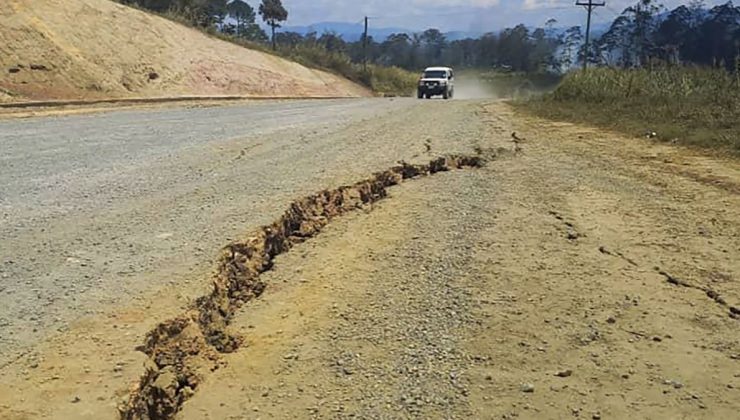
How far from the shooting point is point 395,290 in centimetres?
461

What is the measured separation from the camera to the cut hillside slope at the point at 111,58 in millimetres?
22859

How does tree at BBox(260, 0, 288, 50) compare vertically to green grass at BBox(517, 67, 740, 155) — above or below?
above

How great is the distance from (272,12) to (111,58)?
106 feet

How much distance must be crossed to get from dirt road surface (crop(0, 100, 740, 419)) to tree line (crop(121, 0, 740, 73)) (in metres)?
11.9

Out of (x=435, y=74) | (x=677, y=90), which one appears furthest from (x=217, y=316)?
(x=435, y=74)

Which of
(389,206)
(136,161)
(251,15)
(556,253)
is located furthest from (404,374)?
(251,15)

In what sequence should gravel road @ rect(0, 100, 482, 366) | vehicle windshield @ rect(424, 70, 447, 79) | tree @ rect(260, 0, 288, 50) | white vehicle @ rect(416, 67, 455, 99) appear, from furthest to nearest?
tree @ rect(260, 0, 288, 50) < vehicle windshield @ rect(424, 70, 447, 79) < white vehicle @ rect(416, 67, 455, 99) < gravel road @ rect(0, 100, 482, 366)

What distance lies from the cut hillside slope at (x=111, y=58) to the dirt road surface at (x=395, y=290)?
601 inches

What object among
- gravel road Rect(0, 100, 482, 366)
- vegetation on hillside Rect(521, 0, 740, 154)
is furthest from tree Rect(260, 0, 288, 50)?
gravel road Rect(0, 100, 482, 366)

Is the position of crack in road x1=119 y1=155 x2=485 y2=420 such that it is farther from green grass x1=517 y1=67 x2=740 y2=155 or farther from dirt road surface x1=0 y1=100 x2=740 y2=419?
green grass x1=517 y1=67 x2=740 y2=155

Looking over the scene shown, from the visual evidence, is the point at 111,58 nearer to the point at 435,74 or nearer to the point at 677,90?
the point at 435,74

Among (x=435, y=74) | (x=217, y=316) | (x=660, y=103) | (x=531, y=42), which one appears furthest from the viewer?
(x=531, y=42)

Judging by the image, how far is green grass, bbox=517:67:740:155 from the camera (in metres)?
12.3

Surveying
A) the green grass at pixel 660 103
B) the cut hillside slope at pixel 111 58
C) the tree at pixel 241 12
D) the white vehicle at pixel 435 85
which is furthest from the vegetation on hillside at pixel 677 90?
the tree at pixel 241 12
